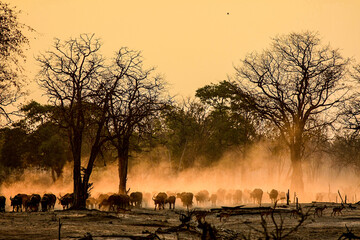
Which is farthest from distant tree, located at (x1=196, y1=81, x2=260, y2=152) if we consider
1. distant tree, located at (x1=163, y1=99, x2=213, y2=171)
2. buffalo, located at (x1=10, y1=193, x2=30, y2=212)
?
buffalo, located at (x1=10, y1=193, x2=30, y2=212)

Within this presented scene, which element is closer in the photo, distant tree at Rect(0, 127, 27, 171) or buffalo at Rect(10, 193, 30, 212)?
buffalo at Rect(10, 193, 30, 212)

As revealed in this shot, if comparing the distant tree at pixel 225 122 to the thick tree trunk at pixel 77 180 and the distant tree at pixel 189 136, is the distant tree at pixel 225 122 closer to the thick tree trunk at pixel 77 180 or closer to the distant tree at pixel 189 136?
the distant tree at pixel 189 136

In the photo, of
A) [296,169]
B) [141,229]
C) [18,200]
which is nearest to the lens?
[141,229]

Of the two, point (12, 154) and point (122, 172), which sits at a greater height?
point (12, 154)

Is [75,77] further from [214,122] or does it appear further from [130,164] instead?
[130,164]

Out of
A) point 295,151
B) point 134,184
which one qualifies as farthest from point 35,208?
point 134,184

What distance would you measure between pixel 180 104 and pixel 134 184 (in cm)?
1460

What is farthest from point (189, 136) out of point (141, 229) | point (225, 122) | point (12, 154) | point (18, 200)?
point (141, 229)

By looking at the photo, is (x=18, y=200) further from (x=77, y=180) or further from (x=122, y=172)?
(x=122, y=172)

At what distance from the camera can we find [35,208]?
89.9 feet

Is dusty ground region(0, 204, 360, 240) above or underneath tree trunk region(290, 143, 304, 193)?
underneath

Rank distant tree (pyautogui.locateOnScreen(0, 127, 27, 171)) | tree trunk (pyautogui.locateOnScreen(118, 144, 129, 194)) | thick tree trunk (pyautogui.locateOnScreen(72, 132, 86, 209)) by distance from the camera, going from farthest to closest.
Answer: distant tree (pyautogui.locateOnScreen(0, 127, 27, 171))
tree trunk (pyautogui.locateOnScreen(118, 144, 129, 194))
thick tree trunk (pyautogui.locateOnScreen(72, 132, 86, 209))

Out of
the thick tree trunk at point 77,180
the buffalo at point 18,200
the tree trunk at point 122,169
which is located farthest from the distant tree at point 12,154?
the thick tree trunk at point 77,180

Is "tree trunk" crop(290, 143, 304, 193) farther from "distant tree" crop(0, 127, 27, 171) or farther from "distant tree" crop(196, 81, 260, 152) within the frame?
"distant tree" crop(0, 127, 27, 171)
